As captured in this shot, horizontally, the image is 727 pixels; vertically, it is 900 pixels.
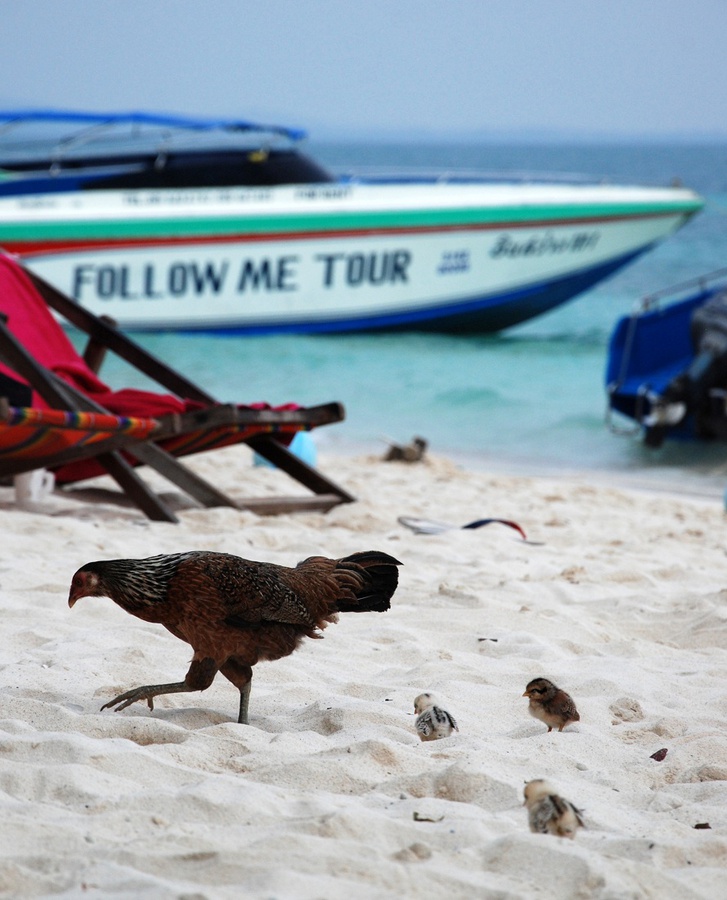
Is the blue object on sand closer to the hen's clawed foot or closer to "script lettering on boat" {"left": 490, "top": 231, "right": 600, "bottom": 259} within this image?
the hen's clawed foot

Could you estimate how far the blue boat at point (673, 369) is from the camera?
30.6 ft

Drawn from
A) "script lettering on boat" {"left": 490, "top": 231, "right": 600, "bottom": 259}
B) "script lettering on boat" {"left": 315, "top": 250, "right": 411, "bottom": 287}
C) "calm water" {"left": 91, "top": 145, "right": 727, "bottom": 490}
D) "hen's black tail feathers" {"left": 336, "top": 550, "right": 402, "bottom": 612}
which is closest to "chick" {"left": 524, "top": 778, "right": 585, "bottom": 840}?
"hen's black tail feathers" {"left": 336, "top": 550, "right": 402, "bottom": 612}

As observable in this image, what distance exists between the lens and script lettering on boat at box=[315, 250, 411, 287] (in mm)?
13055

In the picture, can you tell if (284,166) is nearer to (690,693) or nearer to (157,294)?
(157,294)

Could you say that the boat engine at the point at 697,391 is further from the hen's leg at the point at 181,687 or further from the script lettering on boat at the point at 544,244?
the hen's leg at the point at 181,687

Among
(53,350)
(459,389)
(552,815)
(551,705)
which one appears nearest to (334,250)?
(459,389)

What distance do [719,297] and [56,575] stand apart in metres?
7.80

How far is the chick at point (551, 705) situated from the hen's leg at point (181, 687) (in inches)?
29.0

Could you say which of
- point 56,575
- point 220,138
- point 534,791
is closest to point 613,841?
point 534,791

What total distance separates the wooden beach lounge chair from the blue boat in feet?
16.0

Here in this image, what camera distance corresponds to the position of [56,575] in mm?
3697

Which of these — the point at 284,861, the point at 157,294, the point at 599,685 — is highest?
the point at 284,861

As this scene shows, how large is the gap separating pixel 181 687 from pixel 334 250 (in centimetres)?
1069

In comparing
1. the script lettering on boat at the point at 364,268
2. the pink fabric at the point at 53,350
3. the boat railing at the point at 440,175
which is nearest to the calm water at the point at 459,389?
the script lettering on boat at the point at 364,268
